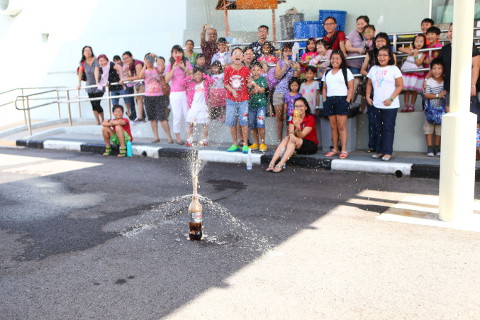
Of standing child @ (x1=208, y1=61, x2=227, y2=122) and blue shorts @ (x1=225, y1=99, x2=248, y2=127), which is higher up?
standing child @ (x1=208, y1=61, x2=227, y2=122)

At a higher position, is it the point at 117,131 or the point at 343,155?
the point at 117,131

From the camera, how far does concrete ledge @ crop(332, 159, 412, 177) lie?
7707mm

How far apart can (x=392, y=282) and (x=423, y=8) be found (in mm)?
10762

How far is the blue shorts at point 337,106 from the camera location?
8.52 metres

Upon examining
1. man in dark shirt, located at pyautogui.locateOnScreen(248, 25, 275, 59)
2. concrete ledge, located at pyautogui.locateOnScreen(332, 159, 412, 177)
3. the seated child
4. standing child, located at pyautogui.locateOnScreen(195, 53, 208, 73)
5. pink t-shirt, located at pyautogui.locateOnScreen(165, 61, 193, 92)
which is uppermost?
man in dark shirt, located at pyautogui.locateOnScreen(248, 25, 275, 59)

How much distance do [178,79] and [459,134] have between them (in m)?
6.73

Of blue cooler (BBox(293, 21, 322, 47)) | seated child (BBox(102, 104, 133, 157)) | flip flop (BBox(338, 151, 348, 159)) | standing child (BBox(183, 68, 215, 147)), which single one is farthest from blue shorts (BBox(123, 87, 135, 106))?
flip flop (BBox(338, 151, 348, 159))

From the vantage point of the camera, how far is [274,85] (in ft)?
31.4

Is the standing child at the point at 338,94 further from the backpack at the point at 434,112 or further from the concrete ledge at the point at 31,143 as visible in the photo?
the concrete ledge at the point at 31,143

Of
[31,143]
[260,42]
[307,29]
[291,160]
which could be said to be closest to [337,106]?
[291,160]

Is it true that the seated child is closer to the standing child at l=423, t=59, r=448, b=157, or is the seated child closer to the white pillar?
the standing child at l=423, t=59, r=448, b=157

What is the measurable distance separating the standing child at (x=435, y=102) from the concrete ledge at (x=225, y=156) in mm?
2944

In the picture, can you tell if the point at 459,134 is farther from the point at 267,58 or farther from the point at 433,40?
the point at 267,58

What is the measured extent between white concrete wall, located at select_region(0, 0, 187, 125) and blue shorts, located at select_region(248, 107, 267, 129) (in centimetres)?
532
